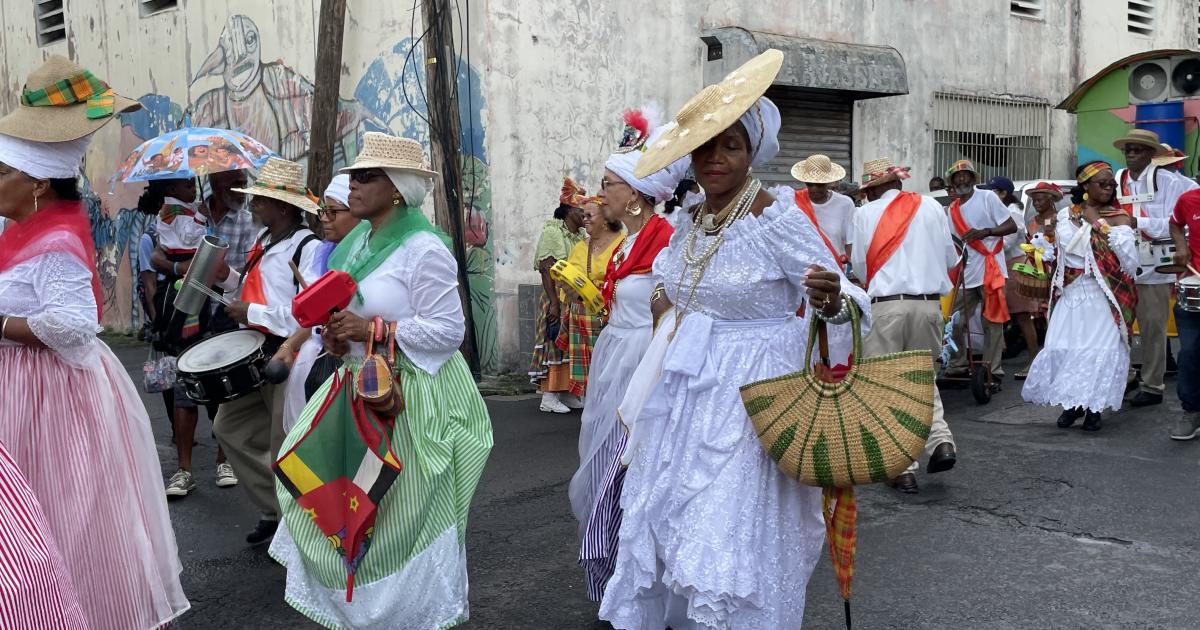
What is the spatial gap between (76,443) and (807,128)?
12.0m

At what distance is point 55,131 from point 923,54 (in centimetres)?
1363

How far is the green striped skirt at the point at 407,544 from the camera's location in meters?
4.20

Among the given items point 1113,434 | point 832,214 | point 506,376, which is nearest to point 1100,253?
point 1113,434

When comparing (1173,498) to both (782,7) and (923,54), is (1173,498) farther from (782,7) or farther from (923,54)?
(923,54)

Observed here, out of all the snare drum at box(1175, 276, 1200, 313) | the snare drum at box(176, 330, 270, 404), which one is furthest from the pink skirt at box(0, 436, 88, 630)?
the snare drum at box(1175, 276, 1200, 313)

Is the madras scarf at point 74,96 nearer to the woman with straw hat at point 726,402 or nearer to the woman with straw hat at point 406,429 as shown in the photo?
the woman with straw hat at point 406,429

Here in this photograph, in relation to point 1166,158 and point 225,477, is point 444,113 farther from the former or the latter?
point 1166,158

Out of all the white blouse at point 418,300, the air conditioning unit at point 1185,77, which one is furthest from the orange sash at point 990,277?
the white blouse at point 418,300

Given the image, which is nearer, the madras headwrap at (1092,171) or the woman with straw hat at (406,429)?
the woman with straw hat at (406,429)

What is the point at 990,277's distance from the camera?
35.7 feet

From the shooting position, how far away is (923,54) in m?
15.9

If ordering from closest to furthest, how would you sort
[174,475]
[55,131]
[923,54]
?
[55,131] < [174,475] < [923,54]

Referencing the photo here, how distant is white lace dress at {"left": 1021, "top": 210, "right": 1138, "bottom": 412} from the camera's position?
342 inches

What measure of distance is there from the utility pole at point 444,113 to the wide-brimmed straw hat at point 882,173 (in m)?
4.12
